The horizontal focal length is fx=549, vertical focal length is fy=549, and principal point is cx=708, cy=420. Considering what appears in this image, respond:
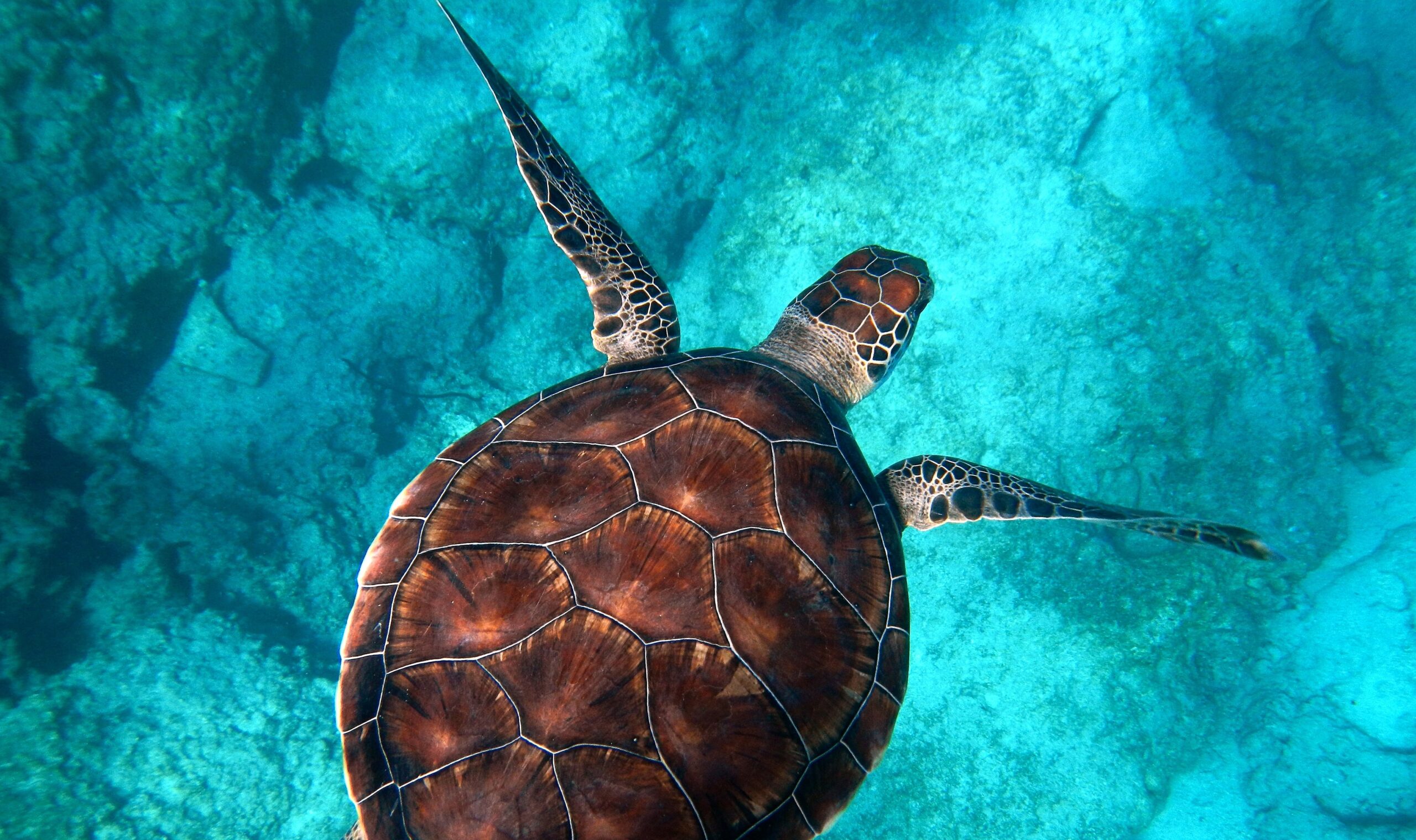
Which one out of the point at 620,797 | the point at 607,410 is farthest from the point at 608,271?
the point at 620,797

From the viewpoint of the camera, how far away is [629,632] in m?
1.61

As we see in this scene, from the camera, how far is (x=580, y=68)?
633cm

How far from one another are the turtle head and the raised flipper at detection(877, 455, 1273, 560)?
2.01ft

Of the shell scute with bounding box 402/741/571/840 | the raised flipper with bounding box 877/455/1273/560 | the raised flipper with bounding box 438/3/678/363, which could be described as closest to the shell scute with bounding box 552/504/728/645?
the shell scute with bounding box 402/741/571/840

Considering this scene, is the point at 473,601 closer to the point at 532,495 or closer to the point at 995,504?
the point at 532,495

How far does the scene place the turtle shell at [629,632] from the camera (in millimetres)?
1526

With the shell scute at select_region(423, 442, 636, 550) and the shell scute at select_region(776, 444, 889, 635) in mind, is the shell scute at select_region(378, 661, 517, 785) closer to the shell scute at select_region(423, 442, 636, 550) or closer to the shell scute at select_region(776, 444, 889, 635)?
the shell scute at select_region(423, 442, 636, 550)

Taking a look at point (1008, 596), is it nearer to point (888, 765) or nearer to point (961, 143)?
point (888, 765)

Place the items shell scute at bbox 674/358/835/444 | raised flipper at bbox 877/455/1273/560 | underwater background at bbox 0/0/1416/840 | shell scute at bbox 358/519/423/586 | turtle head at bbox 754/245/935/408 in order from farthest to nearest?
underwater background at bbox 0/0/1416/840
turtle head at bbox 754/245/935/408
raised flipper at bbox 877/455/1273/560
shell scute at bbox 674/358/835/444
shell scute at bbox 358/519/423/586

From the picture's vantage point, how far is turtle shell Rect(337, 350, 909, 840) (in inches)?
60.1

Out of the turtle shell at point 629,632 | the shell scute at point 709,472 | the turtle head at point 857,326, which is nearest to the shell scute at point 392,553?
the turtle shell at point 629,632

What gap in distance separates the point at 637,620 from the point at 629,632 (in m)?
0.04

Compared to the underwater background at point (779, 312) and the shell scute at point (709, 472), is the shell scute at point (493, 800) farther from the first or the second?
the underwater background at point (779, 312)

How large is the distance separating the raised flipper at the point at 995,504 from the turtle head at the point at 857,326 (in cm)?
61
